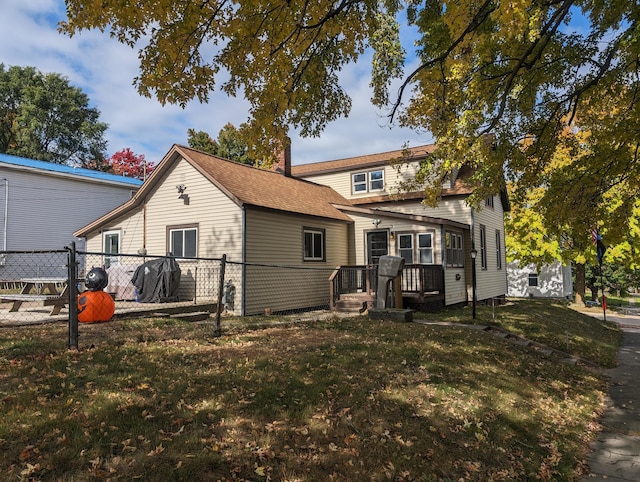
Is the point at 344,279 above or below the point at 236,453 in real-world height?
above

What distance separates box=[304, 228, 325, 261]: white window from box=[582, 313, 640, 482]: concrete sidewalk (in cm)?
975

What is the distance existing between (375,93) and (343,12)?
11.6 ft

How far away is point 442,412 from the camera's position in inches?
195

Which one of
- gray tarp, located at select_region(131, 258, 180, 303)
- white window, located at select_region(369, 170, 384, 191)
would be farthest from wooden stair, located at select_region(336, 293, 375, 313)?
white window, located at select_region(369, 170, 384, 191)

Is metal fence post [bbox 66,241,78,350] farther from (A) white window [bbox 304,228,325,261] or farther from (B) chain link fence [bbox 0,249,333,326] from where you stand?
(A) white window [bbox 304,228,325,261]

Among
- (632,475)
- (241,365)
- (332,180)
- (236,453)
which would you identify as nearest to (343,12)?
(241,365)

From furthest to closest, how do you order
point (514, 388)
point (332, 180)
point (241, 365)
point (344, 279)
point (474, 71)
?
1. point (332, 180)
2. point (344, 279)
3. point (474, 71)
4. point (514, 388)
5. point (241, 365)

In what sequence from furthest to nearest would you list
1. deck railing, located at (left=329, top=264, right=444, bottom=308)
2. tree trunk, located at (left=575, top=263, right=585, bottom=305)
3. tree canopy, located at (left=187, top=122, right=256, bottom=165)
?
tree canopy, located at (left=187, top=122, right=256, bottom=165), tree trunk, located at (left=575, top=263, right=585, bottom=305), deck railing, located at (left=329, top=264, right=444, bottom=308)

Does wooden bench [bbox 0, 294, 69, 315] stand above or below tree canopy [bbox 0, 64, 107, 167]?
below

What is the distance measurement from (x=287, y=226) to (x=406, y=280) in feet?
15.9

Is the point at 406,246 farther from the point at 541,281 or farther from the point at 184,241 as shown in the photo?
the point at 541,281

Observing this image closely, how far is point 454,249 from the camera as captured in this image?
55.2 feet

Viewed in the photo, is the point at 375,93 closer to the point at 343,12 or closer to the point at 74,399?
the point at 343,12

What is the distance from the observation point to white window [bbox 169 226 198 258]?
14430mm
